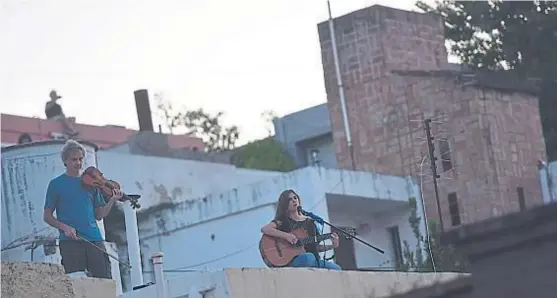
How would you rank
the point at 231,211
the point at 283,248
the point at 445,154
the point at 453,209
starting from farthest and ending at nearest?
the point at 453,209
the point at 231,211
the point at 445,154
the point at 283,248

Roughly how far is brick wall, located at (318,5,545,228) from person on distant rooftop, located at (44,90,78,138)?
29.9 ft

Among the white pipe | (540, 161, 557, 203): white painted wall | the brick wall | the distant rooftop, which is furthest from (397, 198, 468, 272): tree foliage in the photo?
the distant rooftop

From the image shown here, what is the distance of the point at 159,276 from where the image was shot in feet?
44.5

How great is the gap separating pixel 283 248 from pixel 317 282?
2.32 feet

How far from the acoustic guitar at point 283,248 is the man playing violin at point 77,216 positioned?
5.18 feet

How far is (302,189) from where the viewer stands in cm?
2561

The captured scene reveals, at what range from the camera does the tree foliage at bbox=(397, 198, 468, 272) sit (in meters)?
20.7

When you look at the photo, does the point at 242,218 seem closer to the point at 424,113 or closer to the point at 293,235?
the point at 424,113

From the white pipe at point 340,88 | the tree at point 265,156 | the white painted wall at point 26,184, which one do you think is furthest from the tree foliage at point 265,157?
the white painted wall at point 26,184

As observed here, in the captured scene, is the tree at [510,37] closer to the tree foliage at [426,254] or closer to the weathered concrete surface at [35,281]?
the tree foliage at [426,254]

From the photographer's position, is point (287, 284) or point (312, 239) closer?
point (287, 284)

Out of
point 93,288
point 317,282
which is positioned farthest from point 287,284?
point 93,288

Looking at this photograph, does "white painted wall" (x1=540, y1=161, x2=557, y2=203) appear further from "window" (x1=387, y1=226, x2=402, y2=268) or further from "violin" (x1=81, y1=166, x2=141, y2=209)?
"violin" (x1=81, y1=166, x2=141, y2=209)

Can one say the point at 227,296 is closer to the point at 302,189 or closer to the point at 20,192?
the point at 20,192
